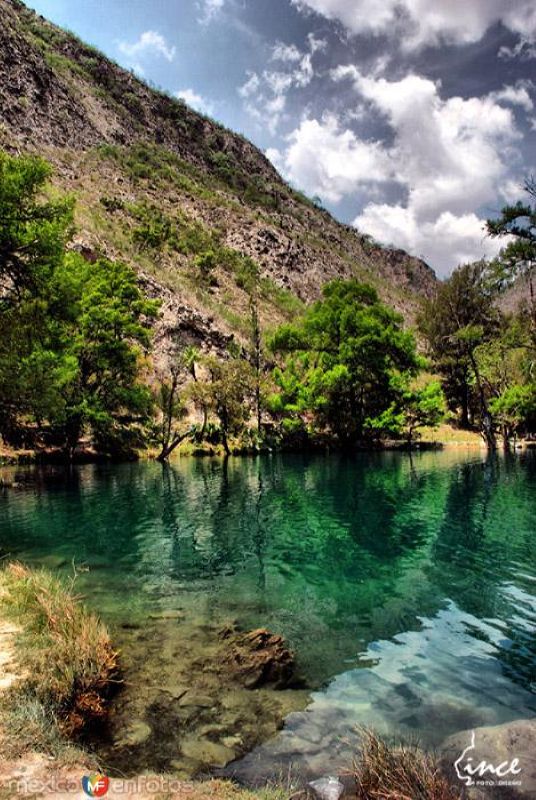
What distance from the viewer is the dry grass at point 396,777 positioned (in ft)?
15.8

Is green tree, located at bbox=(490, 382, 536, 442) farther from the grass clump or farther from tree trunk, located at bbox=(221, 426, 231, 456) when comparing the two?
the grass clump

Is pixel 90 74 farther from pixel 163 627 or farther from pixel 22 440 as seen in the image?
pixel 163 627

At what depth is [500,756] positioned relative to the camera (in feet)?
19.3

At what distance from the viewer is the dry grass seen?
4.82m

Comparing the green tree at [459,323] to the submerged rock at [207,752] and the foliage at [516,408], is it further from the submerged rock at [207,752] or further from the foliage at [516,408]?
the submerged rock at [207,752]

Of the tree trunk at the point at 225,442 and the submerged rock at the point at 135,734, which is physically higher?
the tree trunk at the point at 225,442

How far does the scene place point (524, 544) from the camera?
16688mm

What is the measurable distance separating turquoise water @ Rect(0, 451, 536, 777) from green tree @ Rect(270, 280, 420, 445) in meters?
30.5

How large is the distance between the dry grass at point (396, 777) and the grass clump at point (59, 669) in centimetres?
352

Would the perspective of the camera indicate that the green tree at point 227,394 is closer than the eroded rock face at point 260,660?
No

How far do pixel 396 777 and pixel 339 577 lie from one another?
905 centimetres

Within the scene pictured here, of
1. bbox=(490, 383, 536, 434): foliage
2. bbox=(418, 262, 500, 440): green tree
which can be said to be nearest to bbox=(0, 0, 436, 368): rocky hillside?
bbox=(418, 262, 500, 440): green tree

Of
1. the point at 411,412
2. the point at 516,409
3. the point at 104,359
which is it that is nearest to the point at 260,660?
the point at 104,359

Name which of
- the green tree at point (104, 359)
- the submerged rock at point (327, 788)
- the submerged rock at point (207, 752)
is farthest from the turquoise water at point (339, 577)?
the green tree at point (104, 359)
